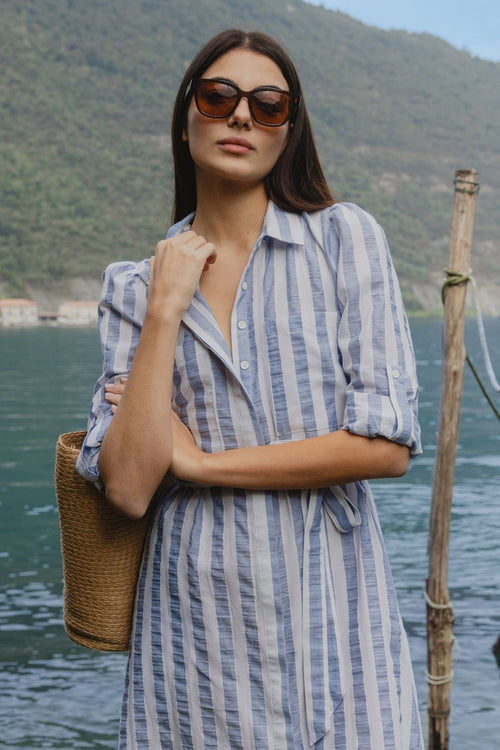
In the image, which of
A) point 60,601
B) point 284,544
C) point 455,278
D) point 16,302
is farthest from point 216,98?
point 16,302

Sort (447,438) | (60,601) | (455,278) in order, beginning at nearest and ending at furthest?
(455,278) → (447,438) → (60,601)

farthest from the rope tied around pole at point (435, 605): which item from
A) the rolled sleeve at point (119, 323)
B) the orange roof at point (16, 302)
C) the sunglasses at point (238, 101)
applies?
the orange roof at point (16, 302)

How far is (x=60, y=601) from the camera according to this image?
8922 mm

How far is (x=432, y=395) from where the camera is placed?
34875 millimetres

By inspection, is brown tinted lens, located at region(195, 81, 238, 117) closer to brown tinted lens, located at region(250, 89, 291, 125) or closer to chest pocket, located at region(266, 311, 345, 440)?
brown tinted lens, located at region(250, 89, 291, 125)

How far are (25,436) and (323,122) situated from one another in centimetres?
8997

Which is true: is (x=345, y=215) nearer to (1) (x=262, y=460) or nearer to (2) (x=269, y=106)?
(2) (x=269, y=106)

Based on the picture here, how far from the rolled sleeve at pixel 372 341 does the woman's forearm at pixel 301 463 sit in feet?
0.08

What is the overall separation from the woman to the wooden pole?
3099mm

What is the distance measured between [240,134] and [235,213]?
0.38 ft

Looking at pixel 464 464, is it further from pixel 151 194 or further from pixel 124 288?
pixel 151 194

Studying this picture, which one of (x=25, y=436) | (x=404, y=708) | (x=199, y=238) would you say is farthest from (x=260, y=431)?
(x=25, y=436)

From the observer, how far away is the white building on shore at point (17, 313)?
76.1 meters

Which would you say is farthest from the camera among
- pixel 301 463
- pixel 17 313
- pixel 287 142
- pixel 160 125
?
pixel 160 125
